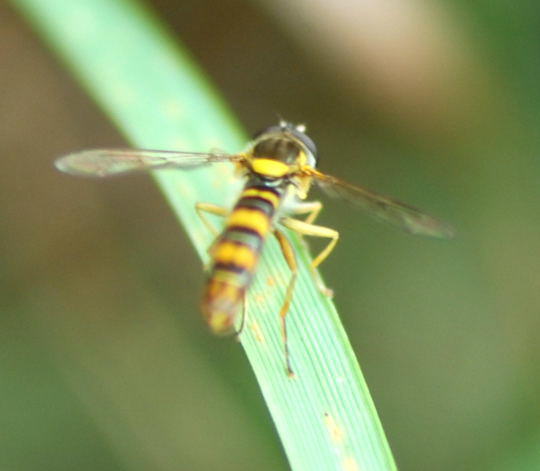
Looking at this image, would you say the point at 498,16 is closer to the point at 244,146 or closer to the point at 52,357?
the point at 244,146

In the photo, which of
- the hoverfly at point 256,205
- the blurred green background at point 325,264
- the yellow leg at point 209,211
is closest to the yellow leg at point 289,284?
the hoverfly at point 256,205

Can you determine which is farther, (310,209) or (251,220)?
(310,209)

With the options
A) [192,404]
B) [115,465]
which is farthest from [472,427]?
[115,465]

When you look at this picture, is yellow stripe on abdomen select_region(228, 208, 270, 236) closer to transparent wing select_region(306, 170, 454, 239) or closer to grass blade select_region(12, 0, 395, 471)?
grass blade select_region(12, 0, 395, 471)

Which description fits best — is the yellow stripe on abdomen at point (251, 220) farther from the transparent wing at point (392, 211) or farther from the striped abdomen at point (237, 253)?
the transparent wing at point (392, 211)

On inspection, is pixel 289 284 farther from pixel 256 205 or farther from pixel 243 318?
pixel 256 205

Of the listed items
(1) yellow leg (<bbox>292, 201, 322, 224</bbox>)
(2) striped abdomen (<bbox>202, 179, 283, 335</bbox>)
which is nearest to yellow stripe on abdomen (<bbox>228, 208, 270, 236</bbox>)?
(2) striped abdomen (<bbox>202, 179, 283, 335</bbox>)

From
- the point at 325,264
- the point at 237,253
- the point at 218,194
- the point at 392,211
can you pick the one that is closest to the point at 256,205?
the point at 218,194
